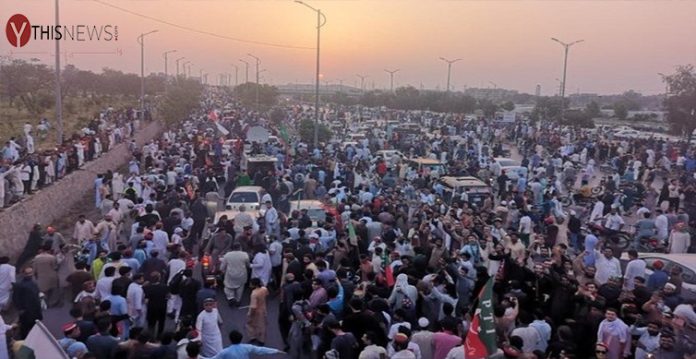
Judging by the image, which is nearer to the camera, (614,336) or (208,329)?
(614,336)

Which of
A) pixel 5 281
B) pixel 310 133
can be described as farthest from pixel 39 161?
pixel 310 133

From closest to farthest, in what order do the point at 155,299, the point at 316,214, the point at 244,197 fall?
the point at 155,299, the point at 316,214, the point at 244,197

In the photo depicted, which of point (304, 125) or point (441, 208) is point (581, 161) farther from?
point (441, 208)

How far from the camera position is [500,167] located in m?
26.1

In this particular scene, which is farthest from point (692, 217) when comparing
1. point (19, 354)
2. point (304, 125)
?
point (304, 125)

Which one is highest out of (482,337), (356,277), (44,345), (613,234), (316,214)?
(44,345)

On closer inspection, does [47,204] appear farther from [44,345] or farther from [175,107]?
[175,107]

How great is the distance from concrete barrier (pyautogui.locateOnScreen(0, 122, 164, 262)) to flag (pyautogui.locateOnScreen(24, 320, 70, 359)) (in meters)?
10.6

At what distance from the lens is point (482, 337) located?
768cm

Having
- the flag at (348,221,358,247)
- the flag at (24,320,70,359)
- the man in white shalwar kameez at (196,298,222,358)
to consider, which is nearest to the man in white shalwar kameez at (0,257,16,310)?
the man in white shalwar kameez at (196,298,222,358)

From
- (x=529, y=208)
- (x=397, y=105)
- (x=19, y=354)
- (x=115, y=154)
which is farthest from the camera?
(x=397, y=105)

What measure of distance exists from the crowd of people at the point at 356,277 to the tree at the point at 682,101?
26219 mm

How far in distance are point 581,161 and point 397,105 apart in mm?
57157

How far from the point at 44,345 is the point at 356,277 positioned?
5608 millimetres
